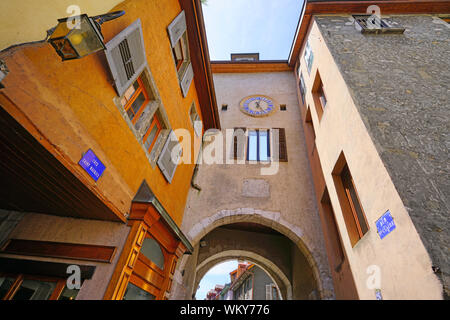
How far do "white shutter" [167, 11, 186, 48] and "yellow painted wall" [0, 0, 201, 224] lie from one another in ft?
0.33

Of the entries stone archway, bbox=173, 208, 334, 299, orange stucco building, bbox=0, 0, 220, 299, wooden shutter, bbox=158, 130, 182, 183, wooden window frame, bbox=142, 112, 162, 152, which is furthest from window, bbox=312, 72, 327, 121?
wooden window frame, bbox=142, 112, 162, 152

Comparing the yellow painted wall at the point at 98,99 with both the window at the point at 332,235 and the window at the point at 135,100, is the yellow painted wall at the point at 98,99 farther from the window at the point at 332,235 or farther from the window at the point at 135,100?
the window at the point at 332,235

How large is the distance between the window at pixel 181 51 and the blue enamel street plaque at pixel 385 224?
5.05m

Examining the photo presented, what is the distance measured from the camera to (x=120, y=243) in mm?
3234

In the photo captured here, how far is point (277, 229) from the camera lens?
6191 mm

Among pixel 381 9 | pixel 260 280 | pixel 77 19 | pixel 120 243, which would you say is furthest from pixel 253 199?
pixel 260 280

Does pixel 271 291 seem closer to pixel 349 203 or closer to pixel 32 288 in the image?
pixel 349 203

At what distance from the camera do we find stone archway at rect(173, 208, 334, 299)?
520 cm

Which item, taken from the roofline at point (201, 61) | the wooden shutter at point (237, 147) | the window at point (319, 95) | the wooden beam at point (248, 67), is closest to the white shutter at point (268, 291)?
the wooden shutter at point (237, 147)

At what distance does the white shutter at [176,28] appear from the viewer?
479cm

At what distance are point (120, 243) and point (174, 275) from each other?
2.52m

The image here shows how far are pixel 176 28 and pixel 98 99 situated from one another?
10.7 feet

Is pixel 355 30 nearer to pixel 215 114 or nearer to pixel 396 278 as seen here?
pixel 215 114

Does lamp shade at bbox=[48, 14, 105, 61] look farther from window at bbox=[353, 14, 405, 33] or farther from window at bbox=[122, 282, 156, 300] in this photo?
window at bbox=[353, 14, 405, 33]
